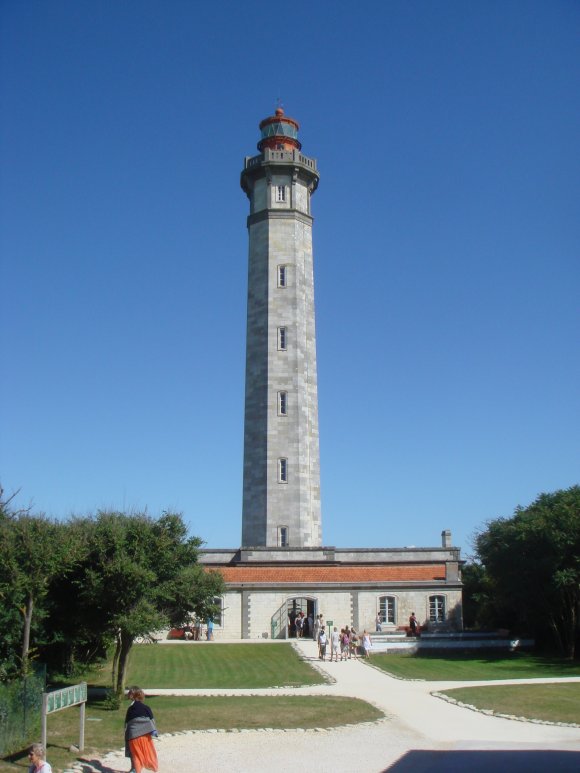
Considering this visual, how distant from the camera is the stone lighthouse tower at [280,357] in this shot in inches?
1569

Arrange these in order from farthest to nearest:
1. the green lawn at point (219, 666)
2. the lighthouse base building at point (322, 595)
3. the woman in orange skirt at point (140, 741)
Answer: the lighthouse base building at point (322, 595), the green lawn at point (219, 666), the woman in orange skirt at point (140, 741)

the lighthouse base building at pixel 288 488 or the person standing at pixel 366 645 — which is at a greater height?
the lighthouse base building at pixel 288 488

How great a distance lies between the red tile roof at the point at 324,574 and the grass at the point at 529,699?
1490cm

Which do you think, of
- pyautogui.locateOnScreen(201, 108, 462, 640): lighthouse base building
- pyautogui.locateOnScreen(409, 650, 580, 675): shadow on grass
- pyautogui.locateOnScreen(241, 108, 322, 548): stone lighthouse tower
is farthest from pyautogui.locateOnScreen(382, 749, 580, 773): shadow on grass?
pyautogui.locateOnScreen(241, 108, 322, 548): stone lighthouse tower

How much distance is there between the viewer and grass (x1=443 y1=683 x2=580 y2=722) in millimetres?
18156

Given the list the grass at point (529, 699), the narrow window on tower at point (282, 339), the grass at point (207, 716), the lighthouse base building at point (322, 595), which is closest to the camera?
the grass at point (207, 716)

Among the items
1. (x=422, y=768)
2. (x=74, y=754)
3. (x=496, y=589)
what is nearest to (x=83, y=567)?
(x=74, y=754)

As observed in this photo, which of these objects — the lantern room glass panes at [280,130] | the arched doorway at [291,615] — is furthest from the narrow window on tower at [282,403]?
the lantern room glass panes at [280,130]

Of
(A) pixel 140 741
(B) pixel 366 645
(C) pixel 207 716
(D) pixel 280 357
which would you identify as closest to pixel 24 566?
(C) pixel 207 716

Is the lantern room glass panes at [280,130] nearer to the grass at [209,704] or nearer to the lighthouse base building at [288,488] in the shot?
the lighthouse base building at [288,488]

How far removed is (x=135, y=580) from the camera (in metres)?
19.7

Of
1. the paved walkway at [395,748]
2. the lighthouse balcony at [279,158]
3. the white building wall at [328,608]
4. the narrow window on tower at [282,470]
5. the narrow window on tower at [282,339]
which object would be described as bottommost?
the paved walkway at [395,748]

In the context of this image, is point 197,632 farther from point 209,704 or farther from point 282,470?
point 209,704

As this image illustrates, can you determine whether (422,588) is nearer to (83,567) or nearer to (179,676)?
(179,676)
